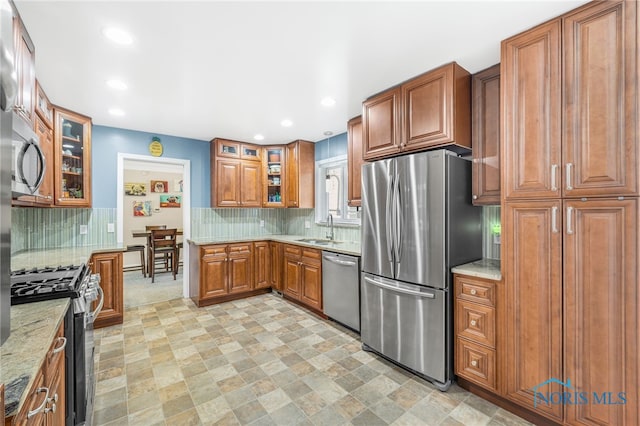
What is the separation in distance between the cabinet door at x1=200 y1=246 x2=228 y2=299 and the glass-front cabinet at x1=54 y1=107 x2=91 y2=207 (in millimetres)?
1501

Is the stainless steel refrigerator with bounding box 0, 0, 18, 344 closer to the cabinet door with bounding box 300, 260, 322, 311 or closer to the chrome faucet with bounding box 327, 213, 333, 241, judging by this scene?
the cabinet door with bounding box 300, 260, 322, 311

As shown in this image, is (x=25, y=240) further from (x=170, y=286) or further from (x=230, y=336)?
(x=230, y=336)

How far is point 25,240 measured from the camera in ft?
10.5

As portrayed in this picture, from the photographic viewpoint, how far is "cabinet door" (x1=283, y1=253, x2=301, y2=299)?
12.9ft

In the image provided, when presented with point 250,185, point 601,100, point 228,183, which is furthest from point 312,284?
point 601,100

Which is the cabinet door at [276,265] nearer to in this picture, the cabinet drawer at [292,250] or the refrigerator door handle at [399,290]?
the cabinet drawer at [292,250]

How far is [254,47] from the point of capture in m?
2.01

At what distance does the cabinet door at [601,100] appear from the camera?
147cm

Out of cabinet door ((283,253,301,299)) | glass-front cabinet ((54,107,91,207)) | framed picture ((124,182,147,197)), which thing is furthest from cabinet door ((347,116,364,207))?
framed picture ((124,182,147,197))

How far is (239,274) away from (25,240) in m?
2.43

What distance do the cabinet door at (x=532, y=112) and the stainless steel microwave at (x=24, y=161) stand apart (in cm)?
254

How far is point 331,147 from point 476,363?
10.8 feet

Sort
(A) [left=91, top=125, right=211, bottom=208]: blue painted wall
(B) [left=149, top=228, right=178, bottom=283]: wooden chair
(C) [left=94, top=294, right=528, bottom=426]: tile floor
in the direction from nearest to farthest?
(C) [left=94, top=294, right=528, bottom=426]: tile floor
(A) [left=91, top=125, right=211, bottom=208]: blue painted wall
(B) [left=149, top=228, right=178, bottom=283]: wooden chair

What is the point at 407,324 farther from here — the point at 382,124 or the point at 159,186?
the point at 159,186
